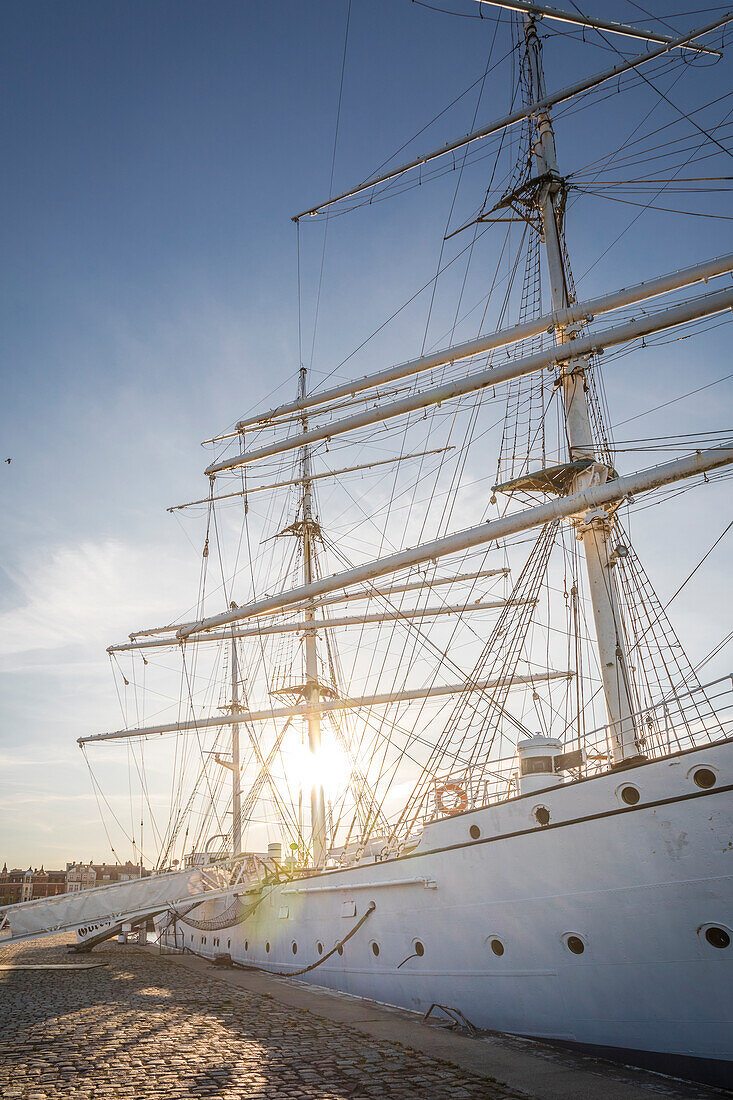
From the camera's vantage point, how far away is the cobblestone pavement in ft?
21.9

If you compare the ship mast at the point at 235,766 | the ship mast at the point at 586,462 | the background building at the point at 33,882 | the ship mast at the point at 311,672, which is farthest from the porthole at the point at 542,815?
the background building at the point at 33,882

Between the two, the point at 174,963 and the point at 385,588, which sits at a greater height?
the point at 385,588

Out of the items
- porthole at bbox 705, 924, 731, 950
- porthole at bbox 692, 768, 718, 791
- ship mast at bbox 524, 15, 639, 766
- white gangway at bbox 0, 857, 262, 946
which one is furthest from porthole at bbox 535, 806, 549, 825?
white gangway at bbox 0, 857, 262, 946

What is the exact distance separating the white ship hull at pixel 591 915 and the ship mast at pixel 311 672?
10983 millimetres

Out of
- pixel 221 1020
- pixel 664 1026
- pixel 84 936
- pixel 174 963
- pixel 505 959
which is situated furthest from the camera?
pixel 84 936

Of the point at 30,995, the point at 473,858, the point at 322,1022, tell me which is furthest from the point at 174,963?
the point at 473,858

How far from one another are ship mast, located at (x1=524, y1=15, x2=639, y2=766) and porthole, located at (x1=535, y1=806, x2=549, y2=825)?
1.16 meters

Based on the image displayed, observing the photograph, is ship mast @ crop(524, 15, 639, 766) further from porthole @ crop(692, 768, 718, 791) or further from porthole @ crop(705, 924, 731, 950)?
porthole @ crop(705, 924, 731, 950)

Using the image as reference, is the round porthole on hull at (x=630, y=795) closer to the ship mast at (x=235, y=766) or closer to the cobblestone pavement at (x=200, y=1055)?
the cobblestone pavement at (x=200, y=1055)

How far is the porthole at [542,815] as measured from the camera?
31.7 ft

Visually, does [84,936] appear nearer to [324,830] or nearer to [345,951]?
[324,830]

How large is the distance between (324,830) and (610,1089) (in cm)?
1839

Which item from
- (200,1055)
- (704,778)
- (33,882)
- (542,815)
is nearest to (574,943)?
(542,815)

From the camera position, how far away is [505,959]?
976 cm
